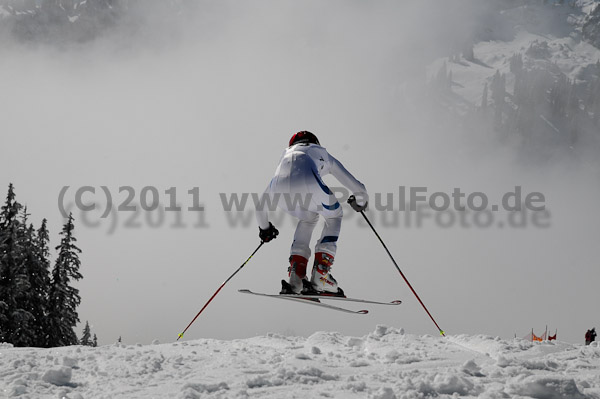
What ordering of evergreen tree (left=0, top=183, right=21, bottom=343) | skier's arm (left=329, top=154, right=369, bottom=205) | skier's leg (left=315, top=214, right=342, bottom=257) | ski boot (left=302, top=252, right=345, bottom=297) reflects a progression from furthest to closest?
evergreen tree (left=0, top=183, right=21, bottom=343)
skier's arm (left=329, top=154, right=369, bottom=205)
skier's leg (left=315, top=214, right=342, bottom=257)
ski boot (left=302, top=252, right=345, bottom=297)

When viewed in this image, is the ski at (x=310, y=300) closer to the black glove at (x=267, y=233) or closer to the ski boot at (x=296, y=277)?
the ski boot at (x=296, y=277)

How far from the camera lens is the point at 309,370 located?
16.8 feet

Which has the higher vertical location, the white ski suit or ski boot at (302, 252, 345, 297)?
the white ski suit

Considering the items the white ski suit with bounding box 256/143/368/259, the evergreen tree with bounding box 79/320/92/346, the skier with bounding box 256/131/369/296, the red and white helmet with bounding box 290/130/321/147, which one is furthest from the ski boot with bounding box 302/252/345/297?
the evergreen tree with bounding box 79/320/92/346

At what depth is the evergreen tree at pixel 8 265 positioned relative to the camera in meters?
21.5

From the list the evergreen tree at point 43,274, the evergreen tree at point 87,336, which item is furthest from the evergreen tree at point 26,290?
the evergreen tree at point 87,336

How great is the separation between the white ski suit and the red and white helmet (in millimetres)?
163

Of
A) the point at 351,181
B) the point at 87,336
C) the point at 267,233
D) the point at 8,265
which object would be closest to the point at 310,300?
the point at 267,233

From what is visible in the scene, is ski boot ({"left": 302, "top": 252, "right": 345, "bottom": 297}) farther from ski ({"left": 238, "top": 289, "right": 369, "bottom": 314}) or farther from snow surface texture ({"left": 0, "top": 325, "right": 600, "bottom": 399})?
snow surface texture ({"left": 0, "top": 325, "right": 600, "bottom": 399})

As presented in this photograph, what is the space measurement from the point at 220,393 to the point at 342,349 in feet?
7.77

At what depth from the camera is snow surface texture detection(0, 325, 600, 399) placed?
4.59 metres

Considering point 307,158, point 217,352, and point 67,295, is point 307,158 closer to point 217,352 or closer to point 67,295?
point 217,352

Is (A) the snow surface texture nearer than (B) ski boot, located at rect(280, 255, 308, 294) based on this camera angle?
Yes

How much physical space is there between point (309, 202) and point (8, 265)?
1946 centimetres
